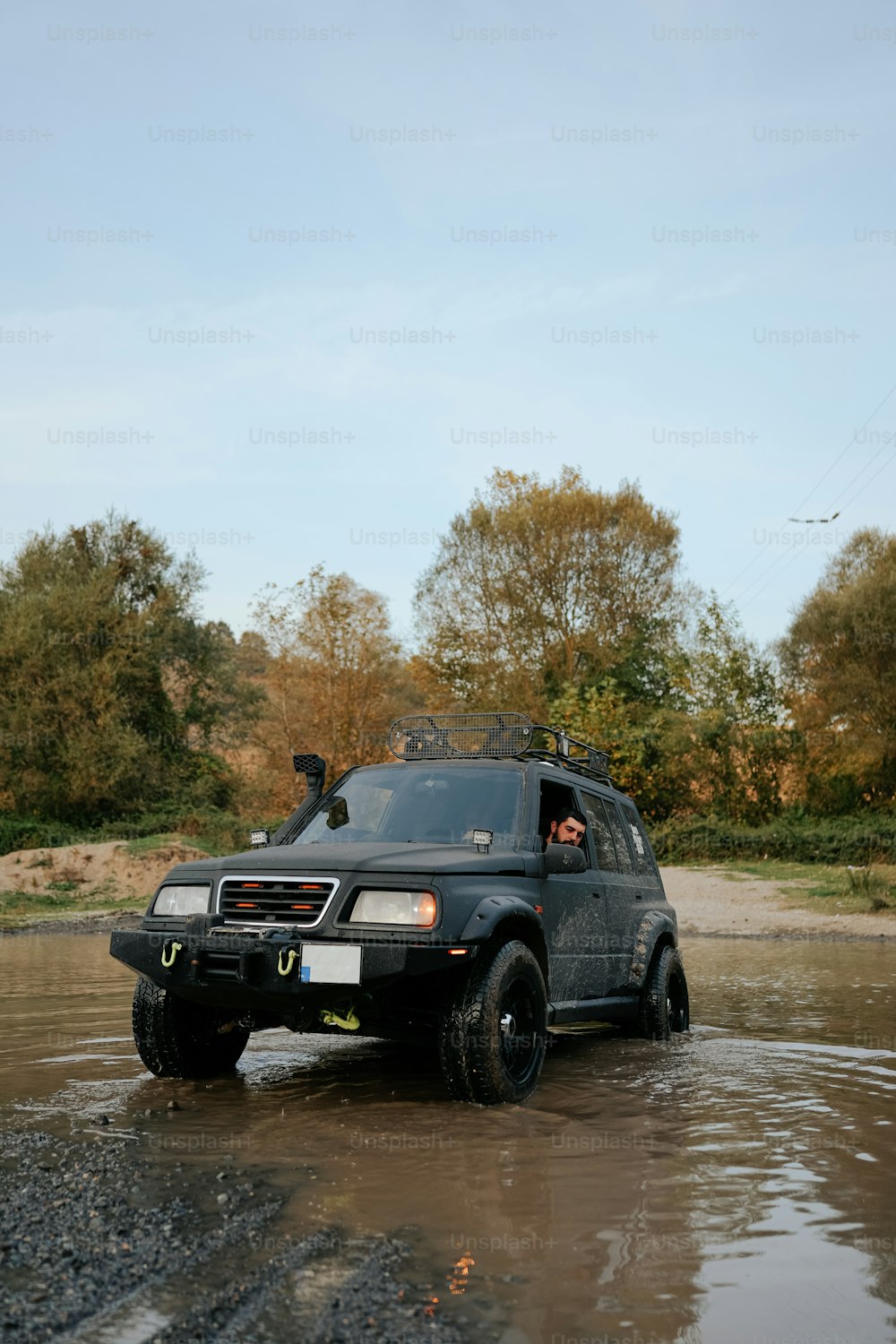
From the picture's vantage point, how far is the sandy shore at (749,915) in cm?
1992

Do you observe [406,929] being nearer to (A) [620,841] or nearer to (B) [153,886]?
(A) [620,841]

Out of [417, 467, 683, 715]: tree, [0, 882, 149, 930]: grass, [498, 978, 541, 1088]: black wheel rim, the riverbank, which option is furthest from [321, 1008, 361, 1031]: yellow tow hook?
[417, 467, 683, 715]: tree

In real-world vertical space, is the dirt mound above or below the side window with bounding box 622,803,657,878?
below

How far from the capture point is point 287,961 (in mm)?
6145

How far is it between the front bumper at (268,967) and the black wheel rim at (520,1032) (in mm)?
399

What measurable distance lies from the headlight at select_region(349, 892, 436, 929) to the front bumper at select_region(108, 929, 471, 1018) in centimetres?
16

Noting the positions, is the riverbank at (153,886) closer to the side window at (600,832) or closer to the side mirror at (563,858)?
the side window at (600,832)

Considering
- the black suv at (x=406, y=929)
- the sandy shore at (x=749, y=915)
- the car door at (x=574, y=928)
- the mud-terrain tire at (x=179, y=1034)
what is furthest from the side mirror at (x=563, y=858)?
the sandy shore at (x=749, y=915)

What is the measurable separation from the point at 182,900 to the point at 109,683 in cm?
2913

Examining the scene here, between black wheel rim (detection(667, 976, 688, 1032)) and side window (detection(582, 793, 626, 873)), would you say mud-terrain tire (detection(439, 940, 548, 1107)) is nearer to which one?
side window (detection(582, 793, 626, 873))

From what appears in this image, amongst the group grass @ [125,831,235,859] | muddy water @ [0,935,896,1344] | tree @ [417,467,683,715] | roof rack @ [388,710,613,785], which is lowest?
muddy water @ [0,935,896,1344]

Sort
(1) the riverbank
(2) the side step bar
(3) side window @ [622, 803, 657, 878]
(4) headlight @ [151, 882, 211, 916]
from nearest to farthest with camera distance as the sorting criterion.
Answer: (4) headlight @ [151, 882, 211, 916]
(2) the side step bar
(3) side window @ [622, 803, 657, 878]
(1) the riverbank

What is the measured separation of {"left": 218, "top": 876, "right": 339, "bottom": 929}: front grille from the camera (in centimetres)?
638

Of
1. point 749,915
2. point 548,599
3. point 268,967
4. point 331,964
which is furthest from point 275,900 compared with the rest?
point 548,599
